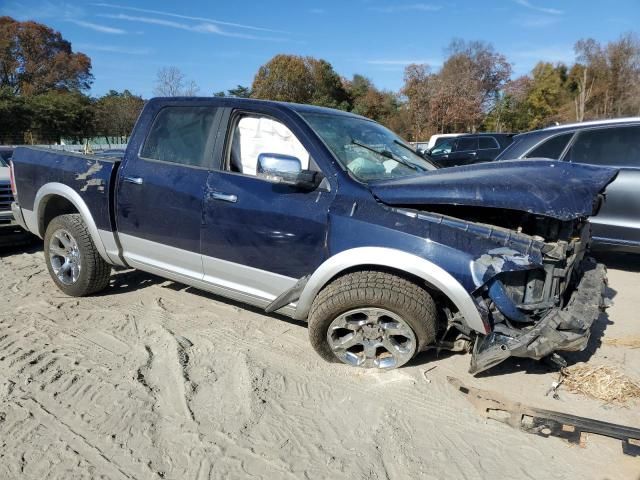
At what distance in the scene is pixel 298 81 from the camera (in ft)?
143

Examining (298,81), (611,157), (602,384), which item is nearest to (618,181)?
(611,157)

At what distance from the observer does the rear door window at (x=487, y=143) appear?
12.3 m

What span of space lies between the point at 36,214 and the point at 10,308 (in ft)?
3.12

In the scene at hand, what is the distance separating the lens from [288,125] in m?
3.42

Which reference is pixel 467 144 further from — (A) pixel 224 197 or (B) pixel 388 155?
(A) pixel 224 197

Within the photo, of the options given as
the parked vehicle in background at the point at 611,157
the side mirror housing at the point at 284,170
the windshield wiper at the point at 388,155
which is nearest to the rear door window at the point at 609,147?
the parked vehicle in background at the point at 611,157

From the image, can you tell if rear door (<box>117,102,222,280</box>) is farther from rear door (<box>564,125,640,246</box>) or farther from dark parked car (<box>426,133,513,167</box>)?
dark parked car (<box>426,133,513,167</box>)

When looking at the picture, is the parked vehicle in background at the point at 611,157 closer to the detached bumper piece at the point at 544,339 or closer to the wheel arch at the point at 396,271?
the detached bumper piece at the point at 544,339

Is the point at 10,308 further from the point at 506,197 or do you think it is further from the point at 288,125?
the point at 506,197

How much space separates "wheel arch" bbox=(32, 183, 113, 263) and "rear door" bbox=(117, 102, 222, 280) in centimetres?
32

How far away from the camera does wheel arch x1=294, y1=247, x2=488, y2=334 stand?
2.76 metres

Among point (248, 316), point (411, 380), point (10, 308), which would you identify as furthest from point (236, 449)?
point (10, 308)

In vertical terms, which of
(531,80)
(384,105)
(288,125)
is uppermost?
(531,80)

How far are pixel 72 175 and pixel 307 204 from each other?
2.50 meters
